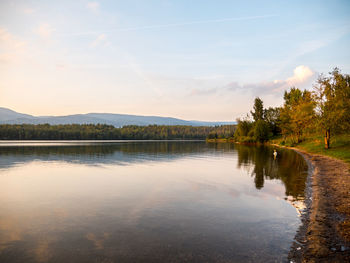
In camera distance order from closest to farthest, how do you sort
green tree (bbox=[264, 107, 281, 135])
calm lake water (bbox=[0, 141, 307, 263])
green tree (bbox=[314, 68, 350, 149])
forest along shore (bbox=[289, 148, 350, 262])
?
forest along shore (bbox=[289, 148, 350, 262]) → calm lake water (bbox=[0, 141, 307, 263]) → green tree (bbox=[314, 68, 350, 149]) → green tree (bbox=[264, 107, 281, 135])

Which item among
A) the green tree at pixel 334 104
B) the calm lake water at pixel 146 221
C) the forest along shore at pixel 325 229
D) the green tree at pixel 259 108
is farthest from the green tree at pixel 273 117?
the forest along shore at pixel 325 229

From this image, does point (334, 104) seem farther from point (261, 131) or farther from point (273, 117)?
point (273, 117)

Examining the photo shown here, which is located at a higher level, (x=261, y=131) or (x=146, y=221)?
(x=261, y=131)

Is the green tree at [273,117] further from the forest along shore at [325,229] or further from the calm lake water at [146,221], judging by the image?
the forest along shore at [325,229]

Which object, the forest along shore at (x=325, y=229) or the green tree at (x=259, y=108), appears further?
the green tree at (x=259, y=108)

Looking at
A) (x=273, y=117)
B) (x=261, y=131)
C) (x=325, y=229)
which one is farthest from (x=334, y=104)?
(x=273, y=117)

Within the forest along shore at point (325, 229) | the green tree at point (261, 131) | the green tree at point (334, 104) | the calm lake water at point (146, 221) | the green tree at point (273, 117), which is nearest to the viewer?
the forest along shore at point (325, 229)

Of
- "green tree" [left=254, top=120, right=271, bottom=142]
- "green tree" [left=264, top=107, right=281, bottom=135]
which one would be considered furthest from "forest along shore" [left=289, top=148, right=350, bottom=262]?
"green tree" [left=264, top=107, right=281, bottom=135]

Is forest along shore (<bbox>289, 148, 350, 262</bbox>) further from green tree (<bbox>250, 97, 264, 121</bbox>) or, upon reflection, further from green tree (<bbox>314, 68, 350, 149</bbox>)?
green tree (<bbox>250, 97, 264, 121</bbox>)

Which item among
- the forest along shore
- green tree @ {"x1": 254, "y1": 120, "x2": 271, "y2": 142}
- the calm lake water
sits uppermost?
green tree @ {"x1": 254, "y1": 120, "x2": 271, "y2": 142}

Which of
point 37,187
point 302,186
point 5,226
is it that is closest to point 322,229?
point 302,186

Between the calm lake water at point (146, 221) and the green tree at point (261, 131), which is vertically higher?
the green tree at point (261, 131)

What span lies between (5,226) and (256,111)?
150 metres

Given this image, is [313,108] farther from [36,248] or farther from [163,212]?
[36,248]
